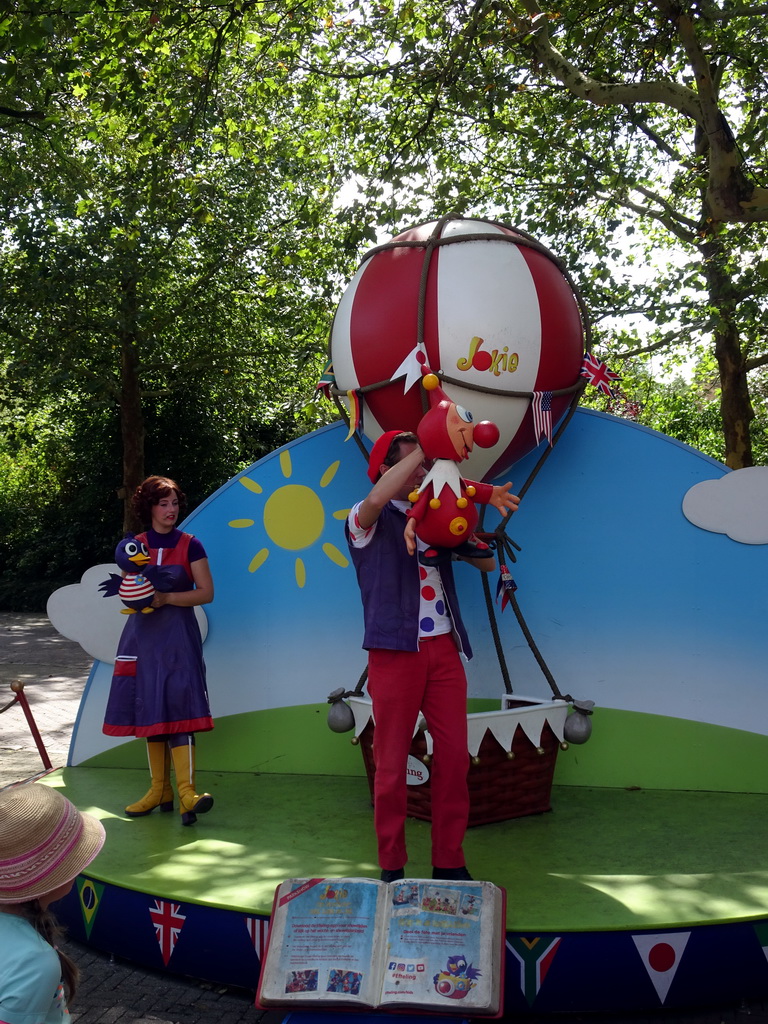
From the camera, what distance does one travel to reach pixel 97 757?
449 centimetres

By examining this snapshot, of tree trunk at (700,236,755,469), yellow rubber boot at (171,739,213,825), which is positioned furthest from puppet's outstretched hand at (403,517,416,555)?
tree trunk at (700,236,755,469)

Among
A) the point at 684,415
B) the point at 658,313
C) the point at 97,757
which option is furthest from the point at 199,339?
the point at 97,757

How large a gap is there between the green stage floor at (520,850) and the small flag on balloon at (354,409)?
1563mm

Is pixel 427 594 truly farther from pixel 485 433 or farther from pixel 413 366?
pixel 413 366

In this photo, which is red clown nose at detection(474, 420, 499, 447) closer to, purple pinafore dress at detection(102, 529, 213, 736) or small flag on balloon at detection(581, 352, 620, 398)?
small flag on balloon at detection(581, 352, 620, 398)

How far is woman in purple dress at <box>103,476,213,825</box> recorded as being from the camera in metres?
3.74

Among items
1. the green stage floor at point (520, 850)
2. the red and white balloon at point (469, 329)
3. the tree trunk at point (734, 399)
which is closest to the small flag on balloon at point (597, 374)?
the red and white balloon at point (469, 329)

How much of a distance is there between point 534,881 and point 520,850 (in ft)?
1.01

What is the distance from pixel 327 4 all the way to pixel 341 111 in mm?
1452

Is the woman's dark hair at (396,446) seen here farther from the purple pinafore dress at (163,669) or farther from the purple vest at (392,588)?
the purple pinafore dress at (163,669)

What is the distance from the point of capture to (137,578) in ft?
12.2

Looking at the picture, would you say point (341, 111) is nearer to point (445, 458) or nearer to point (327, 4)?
point (327, 4)

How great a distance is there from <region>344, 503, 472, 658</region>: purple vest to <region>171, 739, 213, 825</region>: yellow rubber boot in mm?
1173

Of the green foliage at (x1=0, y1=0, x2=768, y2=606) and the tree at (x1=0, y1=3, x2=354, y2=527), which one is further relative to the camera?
the tree at (x1=0, y1=3, x2=354, y2=527)
